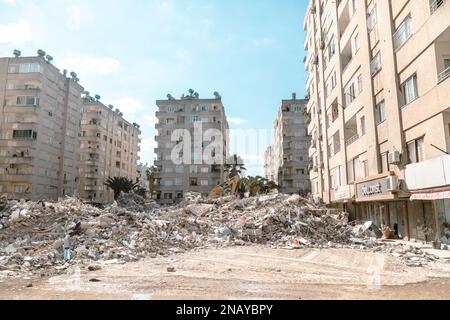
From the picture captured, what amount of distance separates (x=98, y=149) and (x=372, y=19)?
59.4m

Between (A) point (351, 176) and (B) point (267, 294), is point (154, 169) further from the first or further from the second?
(B) point (267, 294)

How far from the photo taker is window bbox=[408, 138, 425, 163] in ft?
49.8

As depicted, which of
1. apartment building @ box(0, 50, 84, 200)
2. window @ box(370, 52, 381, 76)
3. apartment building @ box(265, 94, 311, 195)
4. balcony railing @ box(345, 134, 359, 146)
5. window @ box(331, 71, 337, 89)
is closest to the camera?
window @ box(370, 52, 381, 76)

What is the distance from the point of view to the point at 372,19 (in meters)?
20.6

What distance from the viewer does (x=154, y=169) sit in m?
65.1

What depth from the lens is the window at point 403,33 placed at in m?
16.0

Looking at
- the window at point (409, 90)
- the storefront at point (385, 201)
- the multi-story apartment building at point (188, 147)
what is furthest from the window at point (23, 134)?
the window at point (409, 90)

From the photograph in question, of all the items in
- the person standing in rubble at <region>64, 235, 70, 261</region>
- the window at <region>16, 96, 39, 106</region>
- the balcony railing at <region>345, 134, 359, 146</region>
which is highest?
the window at <region>16, 96, 39, 106</region>

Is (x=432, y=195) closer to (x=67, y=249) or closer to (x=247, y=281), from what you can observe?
(x=247, y=281)

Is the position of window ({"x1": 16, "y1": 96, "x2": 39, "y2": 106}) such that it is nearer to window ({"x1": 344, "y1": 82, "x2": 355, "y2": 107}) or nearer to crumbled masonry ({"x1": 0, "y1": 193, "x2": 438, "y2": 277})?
crumbled masonry ({"x1": 0, "y1": 193, "x2": 438, "y2": 277})

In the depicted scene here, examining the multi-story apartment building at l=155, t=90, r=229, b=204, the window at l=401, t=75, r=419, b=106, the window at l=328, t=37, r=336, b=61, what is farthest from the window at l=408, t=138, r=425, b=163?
the multi-story apartment building at l=155, t=90, r=229, b=204

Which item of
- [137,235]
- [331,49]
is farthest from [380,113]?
[137,235]

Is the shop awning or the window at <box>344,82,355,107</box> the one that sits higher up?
the window at <box>344,82,355,107</box>

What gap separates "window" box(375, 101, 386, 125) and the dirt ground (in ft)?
31.8
